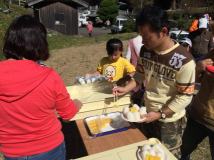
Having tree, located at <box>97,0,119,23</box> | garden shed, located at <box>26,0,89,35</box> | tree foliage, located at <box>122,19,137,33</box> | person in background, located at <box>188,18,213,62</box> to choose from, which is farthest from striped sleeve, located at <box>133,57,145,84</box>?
tree, located at <box>97,0,119,23</box>

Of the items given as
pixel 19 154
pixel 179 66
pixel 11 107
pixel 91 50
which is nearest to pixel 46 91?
pixel 11 107

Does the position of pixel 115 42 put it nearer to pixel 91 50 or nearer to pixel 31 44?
pixel 31 44

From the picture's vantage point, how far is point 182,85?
4.59 ft

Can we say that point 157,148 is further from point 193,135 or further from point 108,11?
point 108,11

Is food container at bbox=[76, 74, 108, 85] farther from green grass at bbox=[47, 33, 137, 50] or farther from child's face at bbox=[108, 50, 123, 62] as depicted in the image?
green grass at bbox=[47, 33, 137, 50]

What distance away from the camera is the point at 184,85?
139 cm

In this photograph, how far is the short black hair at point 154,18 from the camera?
1.35 metres

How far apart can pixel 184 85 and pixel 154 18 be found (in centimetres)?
60

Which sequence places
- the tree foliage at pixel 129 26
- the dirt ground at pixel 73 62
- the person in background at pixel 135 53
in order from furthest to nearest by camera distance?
1. the tree foliage at pixel 129 26
2. the dirt ground at pixel 73 62
3. the person in background at pixel 135 53

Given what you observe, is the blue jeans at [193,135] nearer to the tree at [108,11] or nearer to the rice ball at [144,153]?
the rice ball at [144,153]

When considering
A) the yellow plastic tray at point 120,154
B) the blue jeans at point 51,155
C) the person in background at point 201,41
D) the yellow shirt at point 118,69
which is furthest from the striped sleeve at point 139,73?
the person in background at point 201,41

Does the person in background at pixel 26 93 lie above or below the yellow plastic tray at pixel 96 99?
above

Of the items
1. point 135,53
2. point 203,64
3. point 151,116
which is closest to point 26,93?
point 151,116

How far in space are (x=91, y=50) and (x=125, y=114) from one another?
8836 mm
